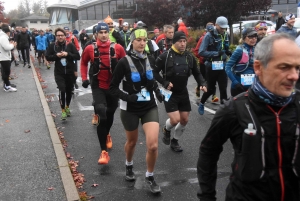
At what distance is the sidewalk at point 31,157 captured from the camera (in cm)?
428

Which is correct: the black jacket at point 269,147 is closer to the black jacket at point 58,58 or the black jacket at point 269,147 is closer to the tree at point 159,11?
the black jacket at point 58,58

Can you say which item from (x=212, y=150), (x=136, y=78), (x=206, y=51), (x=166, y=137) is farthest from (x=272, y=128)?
(x=206, y=51)

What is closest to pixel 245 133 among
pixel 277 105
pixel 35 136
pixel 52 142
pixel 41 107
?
pixel 277 105

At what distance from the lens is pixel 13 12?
120625mm

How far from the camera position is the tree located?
38.2 m

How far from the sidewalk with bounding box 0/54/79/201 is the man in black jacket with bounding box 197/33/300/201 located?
2723mm

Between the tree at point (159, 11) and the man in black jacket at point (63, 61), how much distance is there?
30.0m

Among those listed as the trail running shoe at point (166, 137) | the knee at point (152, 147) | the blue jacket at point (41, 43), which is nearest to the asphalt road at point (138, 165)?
the trail running shoe at point (166, 137)

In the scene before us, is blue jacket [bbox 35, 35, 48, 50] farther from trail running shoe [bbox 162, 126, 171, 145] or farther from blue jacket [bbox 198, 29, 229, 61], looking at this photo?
trail running shoe [bbox 162, 126, 171, 145]

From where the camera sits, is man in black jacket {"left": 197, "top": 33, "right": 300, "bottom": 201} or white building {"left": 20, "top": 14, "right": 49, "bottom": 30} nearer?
man in black jacket {"left": 197, "top": 33, "right": 300, "bottom": 201}

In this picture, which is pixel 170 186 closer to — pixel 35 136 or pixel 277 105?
pixel 277 105

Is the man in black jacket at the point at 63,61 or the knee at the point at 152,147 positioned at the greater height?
the man in black jacket at the point at 63,61

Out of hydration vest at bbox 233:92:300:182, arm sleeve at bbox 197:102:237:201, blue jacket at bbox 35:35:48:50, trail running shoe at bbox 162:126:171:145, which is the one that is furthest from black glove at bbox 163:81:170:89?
blue jacket at bbox 35:35:48:50

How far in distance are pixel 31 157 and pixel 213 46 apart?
432cm
